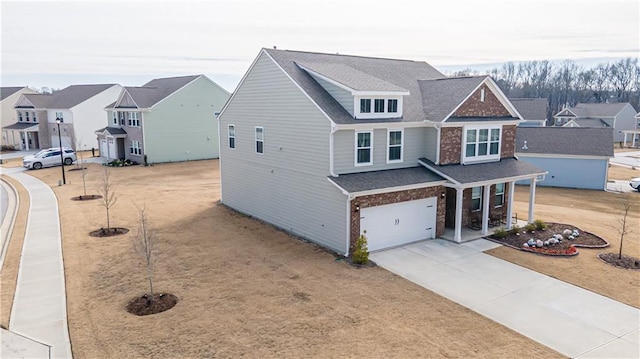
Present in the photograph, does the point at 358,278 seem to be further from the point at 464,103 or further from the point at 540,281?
the point at 464,103

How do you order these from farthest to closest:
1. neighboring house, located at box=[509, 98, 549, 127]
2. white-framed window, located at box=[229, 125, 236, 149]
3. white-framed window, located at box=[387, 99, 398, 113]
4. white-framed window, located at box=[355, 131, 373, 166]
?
neighboring house, located at box=[509, 98, 549, 127] → white-framed window, located at box=[229, 125, 236, 149] → white-framed window, located at box=[387, 99, 398, 113] → white-framed window, located at box=[355, 131, 373, 166]

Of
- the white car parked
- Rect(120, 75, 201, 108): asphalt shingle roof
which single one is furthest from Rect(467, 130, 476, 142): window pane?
the white car parked

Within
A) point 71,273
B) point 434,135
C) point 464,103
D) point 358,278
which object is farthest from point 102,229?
point 464,103

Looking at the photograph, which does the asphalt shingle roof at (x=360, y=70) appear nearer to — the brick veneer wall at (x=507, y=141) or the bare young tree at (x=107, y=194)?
the brick veneer wall at (x=507, y=141)

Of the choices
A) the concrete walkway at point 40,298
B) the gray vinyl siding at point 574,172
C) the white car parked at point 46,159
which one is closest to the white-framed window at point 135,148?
the white car parked at point 46,159

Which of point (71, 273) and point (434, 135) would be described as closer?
point (71, 273)

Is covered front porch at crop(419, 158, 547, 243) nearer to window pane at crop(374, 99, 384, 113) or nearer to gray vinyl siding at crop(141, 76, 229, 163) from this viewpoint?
window pane at crop(374, 99, 384, 113)
